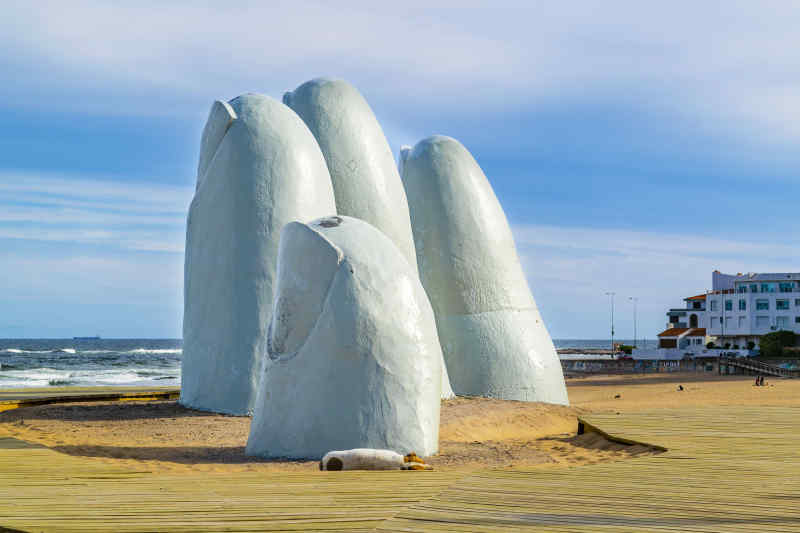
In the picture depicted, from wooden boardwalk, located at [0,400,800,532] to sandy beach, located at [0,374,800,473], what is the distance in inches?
56.3

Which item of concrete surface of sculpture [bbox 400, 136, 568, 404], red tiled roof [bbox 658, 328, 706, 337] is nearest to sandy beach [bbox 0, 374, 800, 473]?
concrete surface of sculpture [bbox 400, 136, 568, 404]

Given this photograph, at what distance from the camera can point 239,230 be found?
13211 millimetres

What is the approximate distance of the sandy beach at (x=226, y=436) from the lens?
9.12m

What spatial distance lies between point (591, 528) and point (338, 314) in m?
4.60

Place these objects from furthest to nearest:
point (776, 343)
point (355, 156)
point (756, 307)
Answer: point (756, 307)
point (776, 343)
point (355, 156)

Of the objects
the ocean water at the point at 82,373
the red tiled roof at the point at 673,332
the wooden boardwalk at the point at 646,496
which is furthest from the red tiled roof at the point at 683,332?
the wooden boardwalk at the point at 646,496

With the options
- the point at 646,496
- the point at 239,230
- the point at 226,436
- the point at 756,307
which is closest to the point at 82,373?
the point at 239,230

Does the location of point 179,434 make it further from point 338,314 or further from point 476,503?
point 476,503

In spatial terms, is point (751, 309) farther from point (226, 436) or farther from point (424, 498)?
point (424, 498)

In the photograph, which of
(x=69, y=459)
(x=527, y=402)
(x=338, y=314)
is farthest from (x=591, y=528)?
(x=527, y=402)

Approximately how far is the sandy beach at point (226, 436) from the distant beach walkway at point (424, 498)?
1.35m

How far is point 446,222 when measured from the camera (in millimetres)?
16375

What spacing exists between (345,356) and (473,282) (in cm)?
750

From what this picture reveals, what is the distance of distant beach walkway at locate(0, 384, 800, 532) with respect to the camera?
5.02m
